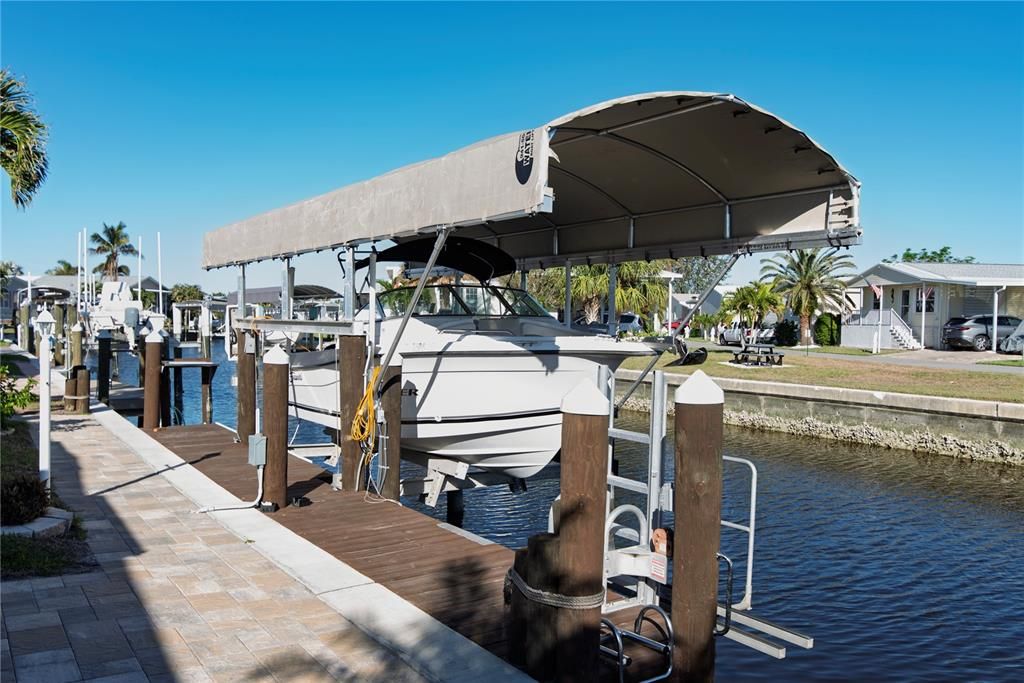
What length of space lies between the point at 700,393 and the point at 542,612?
4.82 ft

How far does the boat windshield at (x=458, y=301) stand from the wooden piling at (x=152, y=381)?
4.65 meters

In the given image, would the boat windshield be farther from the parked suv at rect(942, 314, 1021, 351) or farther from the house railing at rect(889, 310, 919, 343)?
the house railing at rect(889, 310, 919, 343)

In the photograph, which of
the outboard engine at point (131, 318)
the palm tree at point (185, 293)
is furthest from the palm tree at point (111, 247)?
the outboard engine at point (131, 318)

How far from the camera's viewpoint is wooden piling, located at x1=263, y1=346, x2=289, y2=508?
8.38 meters

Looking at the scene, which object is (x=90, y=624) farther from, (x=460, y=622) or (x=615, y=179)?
(x=615, y=179)

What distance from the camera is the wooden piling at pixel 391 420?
912 cm

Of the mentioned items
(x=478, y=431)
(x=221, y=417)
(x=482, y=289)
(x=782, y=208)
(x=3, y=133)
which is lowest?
(x=221, y=417)

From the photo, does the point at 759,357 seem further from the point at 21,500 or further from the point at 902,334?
the point at 21,500

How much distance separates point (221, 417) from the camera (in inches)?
933

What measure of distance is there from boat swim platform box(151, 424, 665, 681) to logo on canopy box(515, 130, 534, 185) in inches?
124

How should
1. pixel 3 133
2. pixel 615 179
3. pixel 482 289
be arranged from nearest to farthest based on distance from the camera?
pixel 615 179 < pixel 482 289 < pixel 3 133

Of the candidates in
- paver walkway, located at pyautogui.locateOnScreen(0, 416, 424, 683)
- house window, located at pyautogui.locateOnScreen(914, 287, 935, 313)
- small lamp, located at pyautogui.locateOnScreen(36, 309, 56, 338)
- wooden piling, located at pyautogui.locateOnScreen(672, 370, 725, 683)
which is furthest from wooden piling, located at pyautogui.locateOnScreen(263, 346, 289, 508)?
house window, located at pyautogui.locateOnScreen(914, 287, 935, 313)

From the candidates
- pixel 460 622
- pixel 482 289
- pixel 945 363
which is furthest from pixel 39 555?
pixel 945 363

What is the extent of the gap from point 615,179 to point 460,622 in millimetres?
5947
